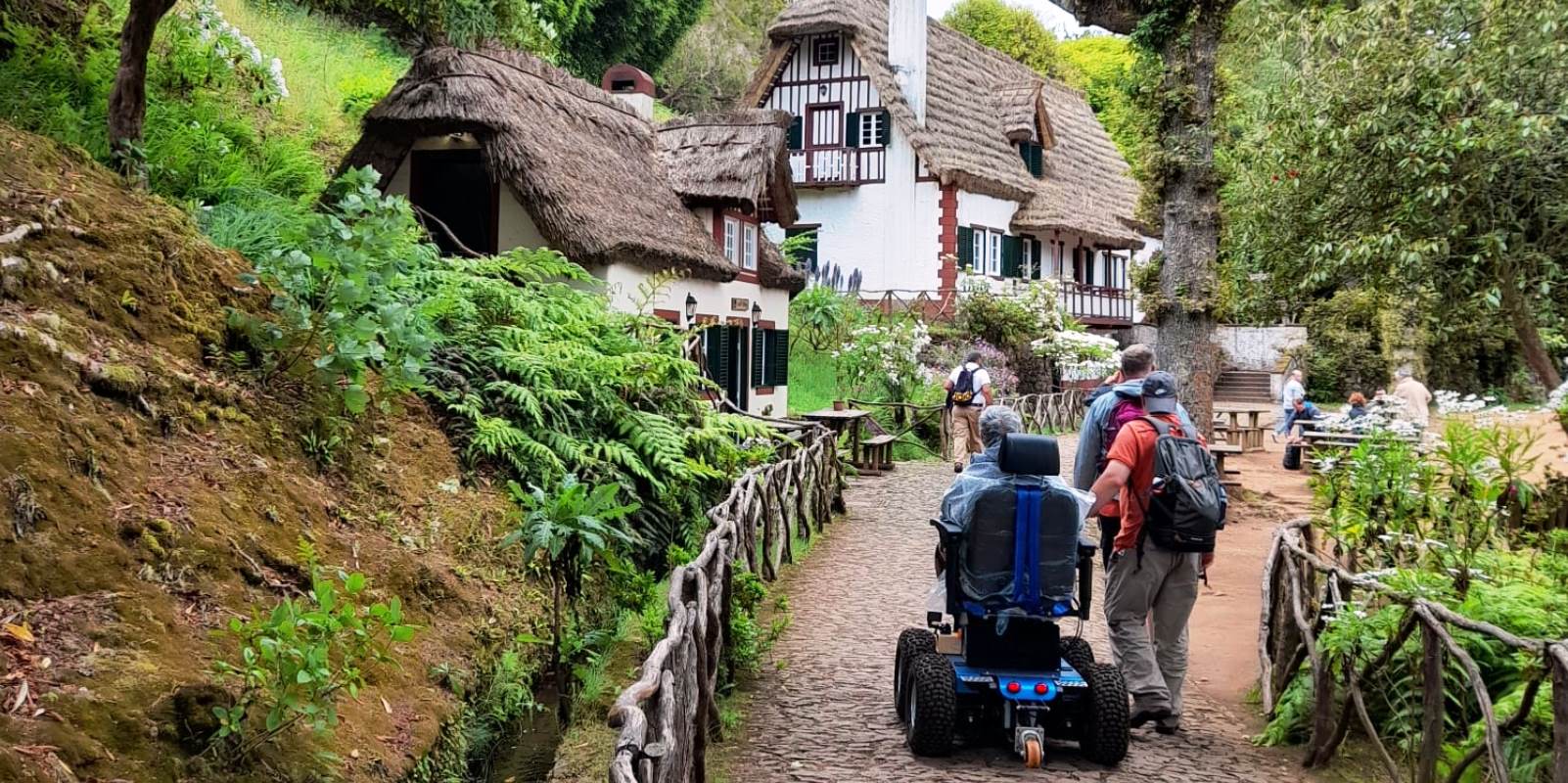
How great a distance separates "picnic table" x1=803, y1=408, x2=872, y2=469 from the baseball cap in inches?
434

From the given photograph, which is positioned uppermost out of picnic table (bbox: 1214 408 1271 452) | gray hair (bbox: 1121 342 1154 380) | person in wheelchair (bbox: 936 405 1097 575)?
gray hair (bbox: 1121 342 1154 380)

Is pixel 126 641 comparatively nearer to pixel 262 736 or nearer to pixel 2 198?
pixel 262 736

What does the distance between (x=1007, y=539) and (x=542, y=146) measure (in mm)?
10006

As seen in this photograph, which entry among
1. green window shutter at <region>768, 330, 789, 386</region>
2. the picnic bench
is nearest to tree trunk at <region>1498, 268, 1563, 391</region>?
the picnic bench

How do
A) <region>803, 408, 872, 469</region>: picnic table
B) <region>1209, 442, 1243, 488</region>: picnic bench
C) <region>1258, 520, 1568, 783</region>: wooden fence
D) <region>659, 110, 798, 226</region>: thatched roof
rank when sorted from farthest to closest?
<region>659, 110, 798, 226</region>: thatched roof, <region>803, 408, 872, 469</region>: picnic table, <region>1209, 442, 1243, 488</region>: picnic bench, <region>1258, 520, 1568, 783</region>: wooden fence

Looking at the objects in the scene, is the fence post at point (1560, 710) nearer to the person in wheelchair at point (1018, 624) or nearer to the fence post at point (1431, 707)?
the fence post at point (1431, 707)

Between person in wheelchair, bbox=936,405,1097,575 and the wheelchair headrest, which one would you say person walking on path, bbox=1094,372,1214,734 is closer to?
person in wheelchair, bbox=936,405,1097,575

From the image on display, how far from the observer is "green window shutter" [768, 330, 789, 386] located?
2154 cm

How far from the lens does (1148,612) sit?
256 inches

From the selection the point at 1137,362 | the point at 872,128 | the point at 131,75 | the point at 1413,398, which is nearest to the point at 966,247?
the point at 872,128

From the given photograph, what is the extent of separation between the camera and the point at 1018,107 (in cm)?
3384

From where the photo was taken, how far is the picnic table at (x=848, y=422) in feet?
58.3

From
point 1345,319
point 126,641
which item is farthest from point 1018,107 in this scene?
point 126,641

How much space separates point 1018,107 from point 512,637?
96.4 feet
